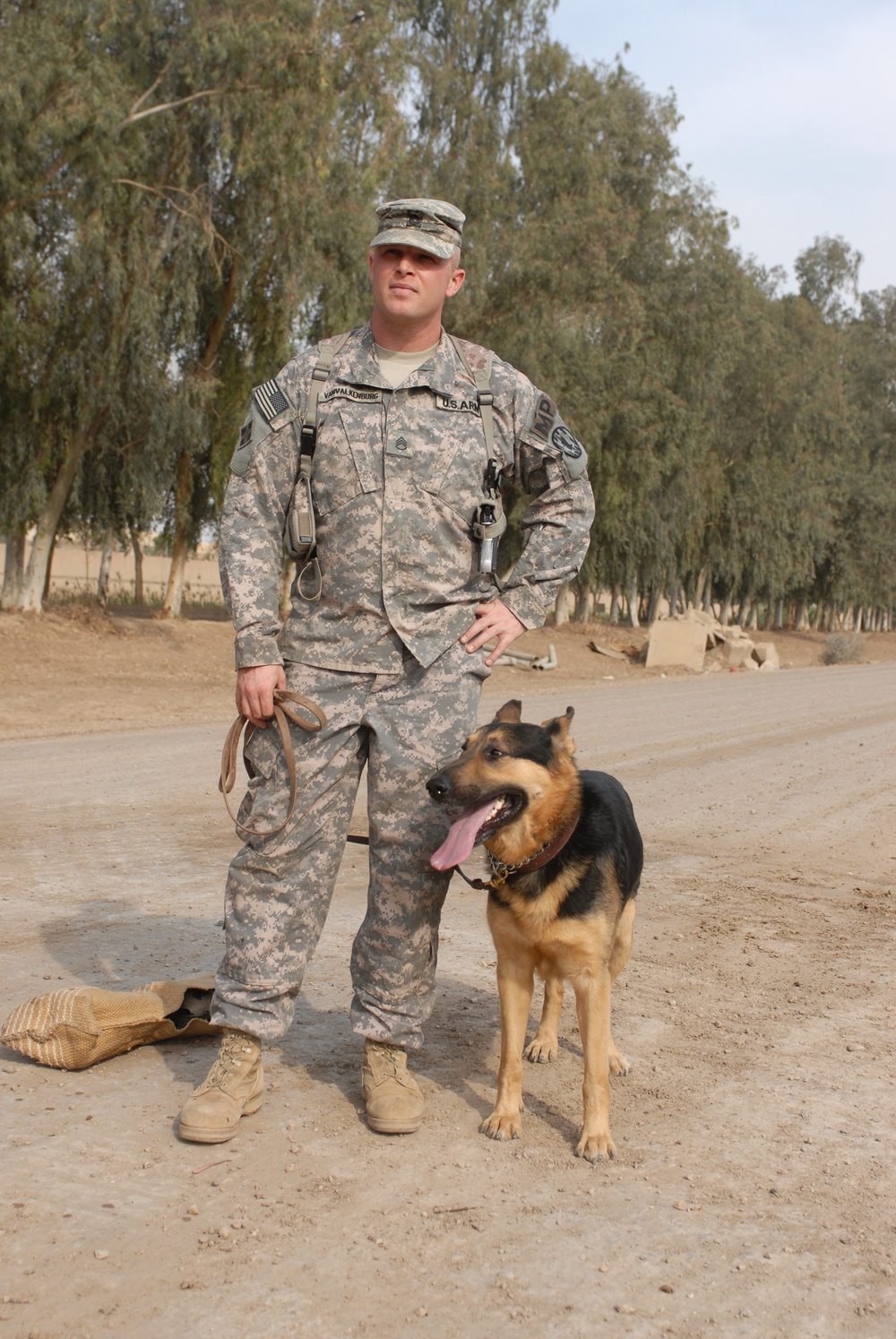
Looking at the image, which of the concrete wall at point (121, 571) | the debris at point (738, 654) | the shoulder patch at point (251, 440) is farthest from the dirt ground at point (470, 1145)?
the concrete wall at point (121, 571)

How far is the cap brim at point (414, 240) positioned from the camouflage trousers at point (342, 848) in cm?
125

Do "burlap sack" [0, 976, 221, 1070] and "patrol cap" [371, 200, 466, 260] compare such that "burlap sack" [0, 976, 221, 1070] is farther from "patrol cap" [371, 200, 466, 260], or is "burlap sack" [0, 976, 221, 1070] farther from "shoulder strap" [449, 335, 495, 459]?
"patrol cap" [371, 200, 466, 260]

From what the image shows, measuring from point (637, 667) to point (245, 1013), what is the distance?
26.3 metres

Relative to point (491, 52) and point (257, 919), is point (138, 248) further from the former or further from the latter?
point (257, 919)

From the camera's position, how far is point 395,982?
149 inches

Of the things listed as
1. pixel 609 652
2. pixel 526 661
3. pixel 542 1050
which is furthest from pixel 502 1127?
pixel 609 652

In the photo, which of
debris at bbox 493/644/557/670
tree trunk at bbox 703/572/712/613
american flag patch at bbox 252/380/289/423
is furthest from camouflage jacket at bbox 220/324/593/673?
tree trunk at bbox 703/572/712/613

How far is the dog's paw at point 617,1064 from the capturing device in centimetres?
417

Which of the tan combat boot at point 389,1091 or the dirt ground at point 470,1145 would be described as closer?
the dirt ground at point 470,1145

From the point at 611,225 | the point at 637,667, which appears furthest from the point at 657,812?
the point at 611,225

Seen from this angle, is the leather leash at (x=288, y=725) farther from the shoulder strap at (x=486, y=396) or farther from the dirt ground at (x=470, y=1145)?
the shoulder strap at (x=486, y=396)

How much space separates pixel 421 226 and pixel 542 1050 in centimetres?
284

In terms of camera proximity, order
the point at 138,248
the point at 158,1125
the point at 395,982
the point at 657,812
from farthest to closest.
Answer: the point at 138,248 < the point at 657,812 < the point at 395,982 < the point at 158,1125

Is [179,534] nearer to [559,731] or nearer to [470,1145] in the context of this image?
[559,731]
